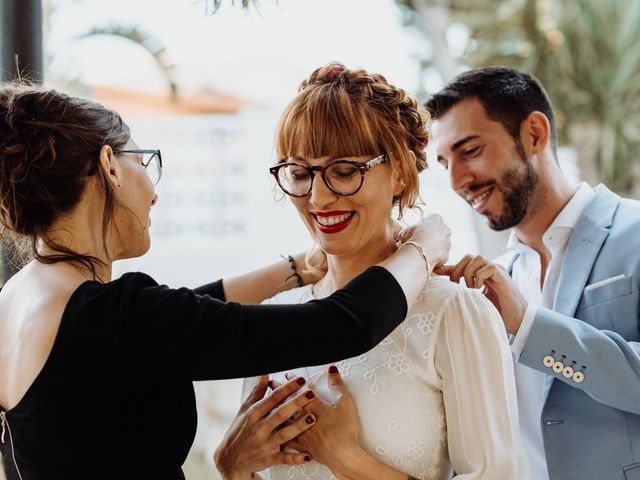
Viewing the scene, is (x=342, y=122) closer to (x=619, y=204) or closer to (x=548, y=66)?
(x=619, y=204)

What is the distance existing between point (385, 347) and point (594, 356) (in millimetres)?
507

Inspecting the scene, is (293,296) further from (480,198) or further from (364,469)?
(480,198)

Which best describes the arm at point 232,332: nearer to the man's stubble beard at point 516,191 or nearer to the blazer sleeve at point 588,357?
the blazer sleeve at point 588,357

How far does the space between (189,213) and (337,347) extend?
327 centimetres

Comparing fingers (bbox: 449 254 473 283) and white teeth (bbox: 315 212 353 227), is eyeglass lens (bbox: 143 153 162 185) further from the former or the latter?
fingers (bbox: 449 254 473 283)

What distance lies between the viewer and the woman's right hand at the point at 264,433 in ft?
5.24

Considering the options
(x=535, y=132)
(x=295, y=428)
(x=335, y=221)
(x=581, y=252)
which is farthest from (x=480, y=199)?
(x=295, y=428)

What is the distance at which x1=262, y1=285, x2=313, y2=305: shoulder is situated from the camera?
1907 mm

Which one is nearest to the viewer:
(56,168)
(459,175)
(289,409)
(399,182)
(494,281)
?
(56,168)

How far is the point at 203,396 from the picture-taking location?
3537 millimetres

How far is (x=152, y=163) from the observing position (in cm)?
154

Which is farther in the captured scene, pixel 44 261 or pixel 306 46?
pixel 306 46

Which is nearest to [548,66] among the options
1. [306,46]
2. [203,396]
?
[306,46]

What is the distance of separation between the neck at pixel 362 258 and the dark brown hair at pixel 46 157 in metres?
0.57
